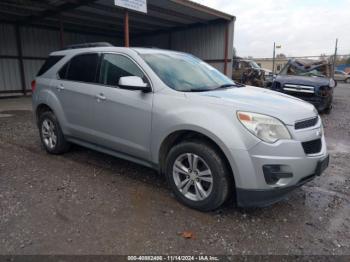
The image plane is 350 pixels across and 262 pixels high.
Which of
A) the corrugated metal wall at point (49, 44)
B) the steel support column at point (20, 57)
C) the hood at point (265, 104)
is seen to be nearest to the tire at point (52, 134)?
the hood at point (265, 104)

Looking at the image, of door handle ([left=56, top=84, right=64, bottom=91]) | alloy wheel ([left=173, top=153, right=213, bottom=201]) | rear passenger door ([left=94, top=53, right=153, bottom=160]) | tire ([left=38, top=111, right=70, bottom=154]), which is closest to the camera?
alloy wheel ([left=173, top=153, right=213, bottom=201])

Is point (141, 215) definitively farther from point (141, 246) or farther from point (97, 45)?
point (97, 45)

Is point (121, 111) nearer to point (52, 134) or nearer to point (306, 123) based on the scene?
point (52, 134)

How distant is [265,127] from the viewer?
8.68ft

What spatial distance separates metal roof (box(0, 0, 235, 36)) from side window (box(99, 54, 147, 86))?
26.5ft

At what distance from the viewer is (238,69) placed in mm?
18609

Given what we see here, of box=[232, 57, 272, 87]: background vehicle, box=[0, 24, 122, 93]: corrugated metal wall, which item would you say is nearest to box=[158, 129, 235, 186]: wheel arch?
box=[232, 57, 272, 87]: background vehicle

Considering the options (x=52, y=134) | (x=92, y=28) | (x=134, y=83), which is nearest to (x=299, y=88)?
(x=134, y=83)

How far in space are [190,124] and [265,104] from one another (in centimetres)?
79

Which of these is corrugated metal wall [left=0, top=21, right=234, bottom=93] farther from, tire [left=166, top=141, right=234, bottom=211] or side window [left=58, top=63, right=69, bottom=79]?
tire [left=166, top=141, right=234, bottom=211]

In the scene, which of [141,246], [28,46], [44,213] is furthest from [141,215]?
[28,46]

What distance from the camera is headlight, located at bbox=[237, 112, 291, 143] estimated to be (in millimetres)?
2623

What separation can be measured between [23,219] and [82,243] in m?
0.83

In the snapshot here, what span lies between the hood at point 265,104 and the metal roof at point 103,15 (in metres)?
8.93
